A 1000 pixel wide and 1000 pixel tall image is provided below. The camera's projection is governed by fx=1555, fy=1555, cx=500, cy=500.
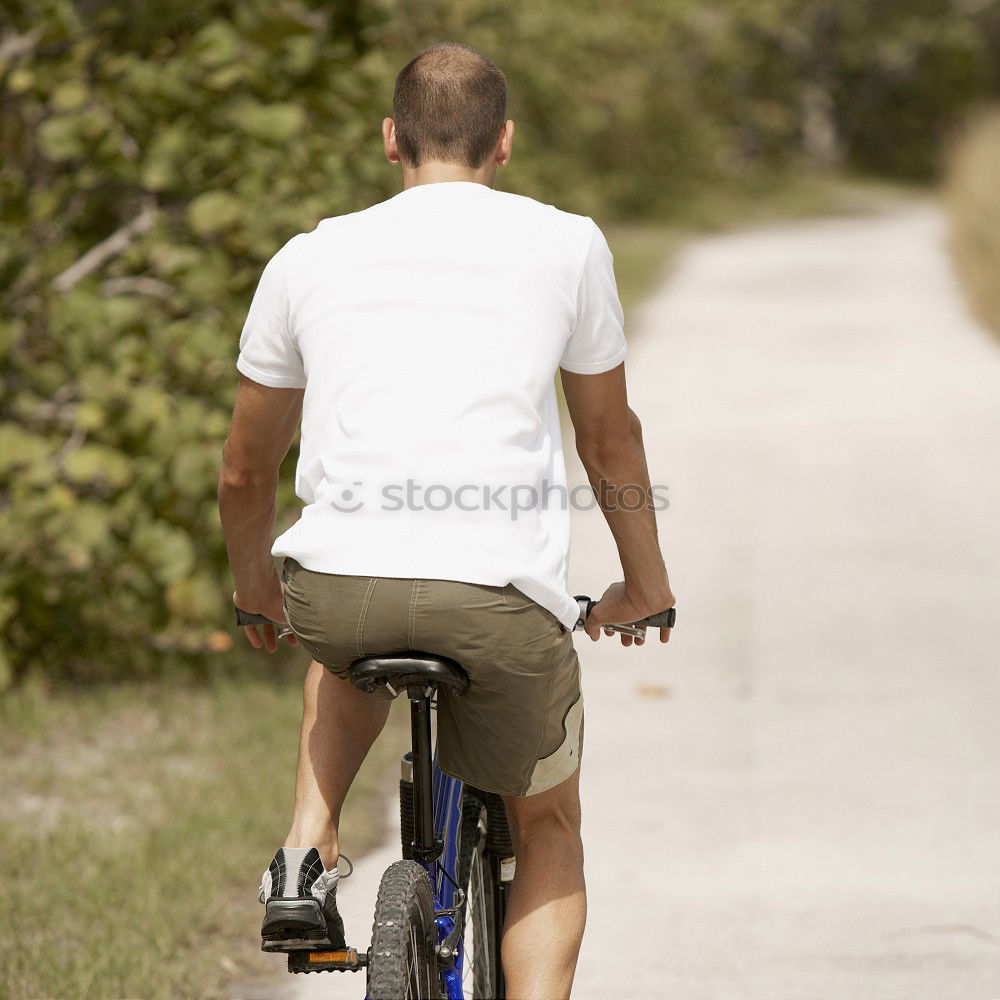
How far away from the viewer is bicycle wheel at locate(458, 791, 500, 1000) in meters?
2.81

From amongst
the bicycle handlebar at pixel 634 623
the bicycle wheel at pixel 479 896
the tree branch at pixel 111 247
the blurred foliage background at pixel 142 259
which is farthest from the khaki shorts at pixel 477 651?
the tree branch at pixel 111 247

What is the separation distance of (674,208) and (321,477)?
77.7 feet

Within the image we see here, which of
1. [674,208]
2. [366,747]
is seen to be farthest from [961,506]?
[674,208]

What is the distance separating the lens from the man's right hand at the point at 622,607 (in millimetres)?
2457

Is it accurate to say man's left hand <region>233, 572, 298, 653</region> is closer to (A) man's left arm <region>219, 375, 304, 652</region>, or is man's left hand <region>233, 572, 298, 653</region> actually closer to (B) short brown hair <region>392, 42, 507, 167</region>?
(A) man's left arm <region>219, 375, 304, 652</region>

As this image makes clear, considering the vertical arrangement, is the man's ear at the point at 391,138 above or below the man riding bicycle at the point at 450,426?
above

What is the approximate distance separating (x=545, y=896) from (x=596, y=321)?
0.99m

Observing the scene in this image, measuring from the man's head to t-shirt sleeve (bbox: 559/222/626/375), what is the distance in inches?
8.3

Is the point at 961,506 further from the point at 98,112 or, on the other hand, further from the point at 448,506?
the point at 448,506

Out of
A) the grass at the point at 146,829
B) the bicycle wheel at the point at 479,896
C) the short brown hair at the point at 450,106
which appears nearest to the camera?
the short brown hair at the point at 450,106

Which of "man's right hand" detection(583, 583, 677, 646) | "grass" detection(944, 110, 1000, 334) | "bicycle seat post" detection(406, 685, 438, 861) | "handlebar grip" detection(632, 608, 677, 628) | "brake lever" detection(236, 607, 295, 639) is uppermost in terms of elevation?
"grass" detection(944, 110, 1000, 334)

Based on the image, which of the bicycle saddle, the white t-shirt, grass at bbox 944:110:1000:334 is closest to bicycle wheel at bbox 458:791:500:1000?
the bicycle saddle

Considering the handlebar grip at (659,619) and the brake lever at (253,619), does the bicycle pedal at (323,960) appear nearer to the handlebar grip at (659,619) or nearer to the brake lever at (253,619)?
the brake lever at (253,619)

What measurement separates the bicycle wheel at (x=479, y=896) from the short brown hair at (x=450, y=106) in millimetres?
1181
